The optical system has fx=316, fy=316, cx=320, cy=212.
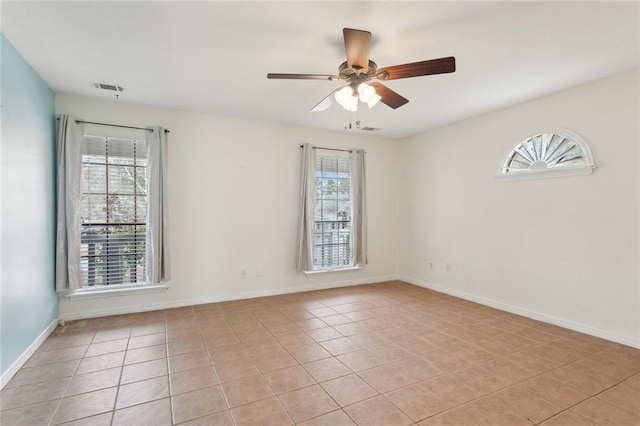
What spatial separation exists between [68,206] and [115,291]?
3.71ft

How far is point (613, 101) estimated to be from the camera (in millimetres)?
3143

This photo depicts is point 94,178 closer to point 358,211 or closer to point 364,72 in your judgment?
point 364,72

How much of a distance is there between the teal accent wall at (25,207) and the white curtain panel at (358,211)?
13.2 feet

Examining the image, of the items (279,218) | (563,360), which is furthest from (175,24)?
(563,360)

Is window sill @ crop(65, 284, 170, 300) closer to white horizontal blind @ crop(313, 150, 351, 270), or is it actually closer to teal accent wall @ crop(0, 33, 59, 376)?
teal accent wall @ crop(0, 33, 59, 376)

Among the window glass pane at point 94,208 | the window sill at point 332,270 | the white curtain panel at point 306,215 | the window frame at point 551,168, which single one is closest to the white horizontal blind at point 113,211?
the window glass pane at point 94,208

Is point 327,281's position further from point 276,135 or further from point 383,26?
point 383,26

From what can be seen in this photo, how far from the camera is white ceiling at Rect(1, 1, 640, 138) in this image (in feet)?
7.00

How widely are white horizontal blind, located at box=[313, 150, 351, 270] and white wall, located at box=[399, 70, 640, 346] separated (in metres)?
1.28

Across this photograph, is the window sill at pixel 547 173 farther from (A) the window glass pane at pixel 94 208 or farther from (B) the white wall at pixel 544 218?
(A) the window glass pane at pixel 94 208

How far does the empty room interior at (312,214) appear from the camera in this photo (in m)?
2.20

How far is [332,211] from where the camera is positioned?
5.42m

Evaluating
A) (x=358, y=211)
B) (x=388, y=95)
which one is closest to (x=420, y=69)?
(x=388, y=95)

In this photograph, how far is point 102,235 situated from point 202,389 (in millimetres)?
2585
